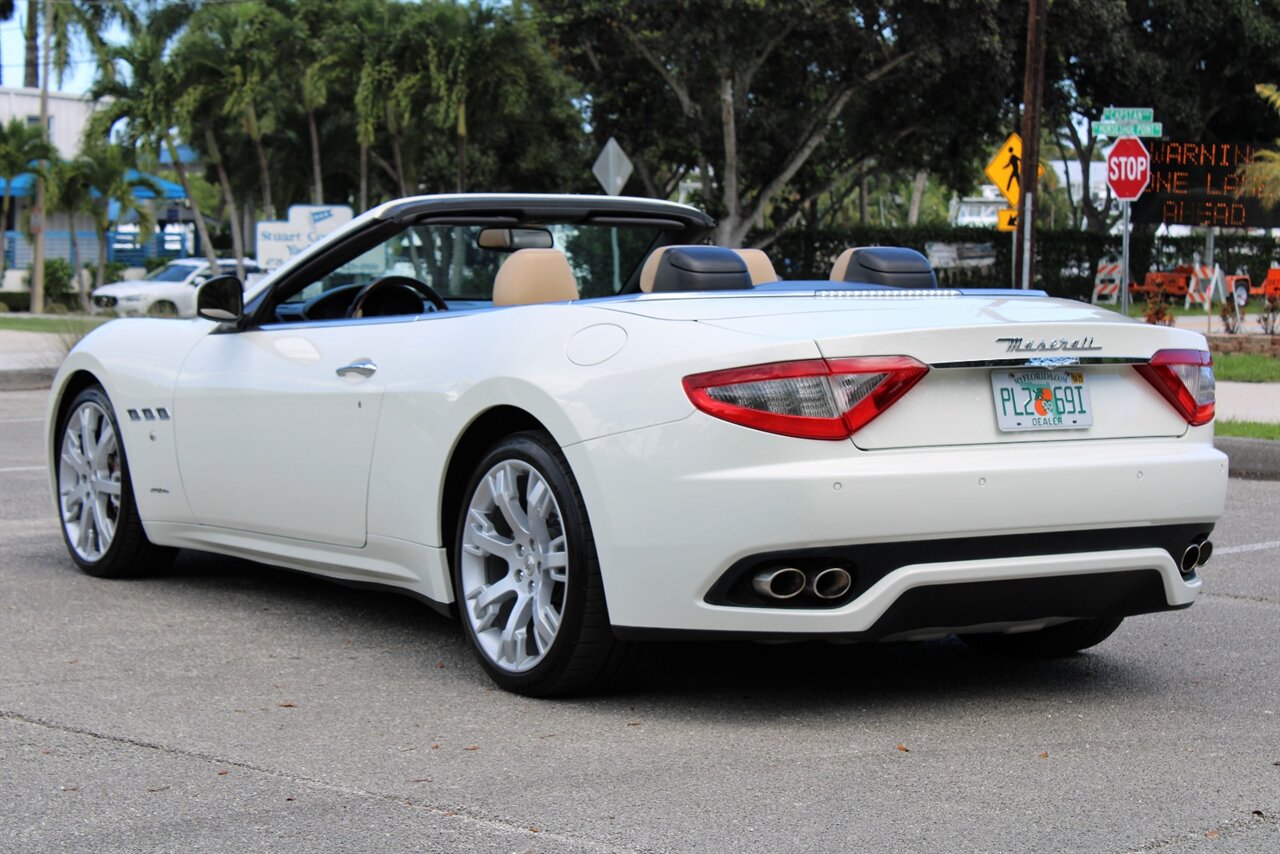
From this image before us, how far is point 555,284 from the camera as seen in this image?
18.2 ft

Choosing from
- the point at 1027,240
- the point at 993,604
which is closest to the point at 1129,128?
the point at 1027,240

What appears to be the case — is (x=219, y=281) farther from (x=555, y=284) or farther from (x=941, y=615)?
(x=941, y=615)

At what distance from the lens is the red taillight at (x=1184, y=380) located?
487 cm

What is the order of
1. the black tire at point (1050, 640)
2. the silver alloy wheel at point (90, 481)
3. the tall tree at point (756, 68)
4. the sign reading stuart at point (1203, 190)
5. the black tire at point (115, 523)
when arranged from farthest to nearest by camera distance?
the sign reading stuart at point (1203, 190) < the tall tree at point (756, 68) < the silver alloy wheel at point (90, 481) < the black tire at point (115, 523) < the black tire at point (1050, 640)

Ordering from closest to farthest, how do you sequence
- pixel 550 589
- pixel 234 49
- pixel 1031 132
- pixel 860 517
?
pixel 860 517
pixel 550 589
pixel 1031 132
pixel 234 49

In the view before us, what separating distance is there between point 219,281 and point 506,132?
37397mm

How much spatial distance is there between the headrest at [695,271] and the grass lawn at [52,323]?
13.5 m

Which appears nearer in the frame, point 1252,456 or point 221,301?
point 221,301

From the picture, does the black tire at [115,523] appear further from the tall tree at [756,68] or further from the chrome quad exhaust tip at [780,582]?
the tall tree at [756,68]

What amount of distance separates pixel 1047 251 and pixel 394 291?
3827cm

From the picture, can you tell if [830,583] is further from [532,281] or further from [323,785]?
[532,281]

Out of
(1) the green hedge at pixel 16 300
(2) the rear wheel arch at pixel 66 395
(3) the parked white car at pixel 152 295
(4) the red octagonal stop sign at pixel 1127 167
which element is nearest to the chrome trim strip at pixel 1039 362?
(2) the rear wheel arch at pixel 66 395

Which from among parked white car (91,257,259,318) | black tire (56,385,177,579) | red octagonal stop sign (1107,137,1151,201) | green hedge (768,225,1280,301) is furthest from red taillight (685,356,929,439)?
green hedge (768,225,1280,301)

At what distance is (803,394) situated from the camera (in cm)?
437
